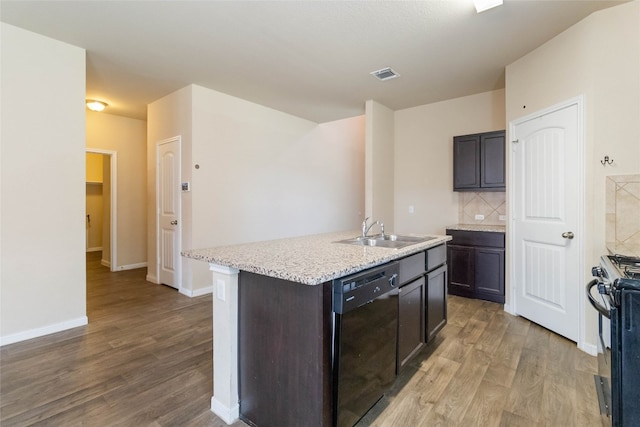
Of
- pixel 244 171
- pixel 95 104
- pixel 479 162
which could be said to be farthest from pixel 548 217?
pixel 95 104

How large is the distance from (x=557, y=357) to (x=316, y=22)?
3.38 metres

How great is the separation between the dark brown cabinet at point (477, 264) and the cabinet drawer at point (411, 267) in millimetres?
1874

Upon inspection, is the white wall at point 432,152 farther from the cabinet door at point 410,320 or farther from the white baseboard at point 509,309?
the cabinet door at point 410,320

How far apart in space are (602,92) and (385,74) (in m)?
2.05

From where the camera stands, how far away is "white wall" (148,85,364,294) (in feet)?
13.3

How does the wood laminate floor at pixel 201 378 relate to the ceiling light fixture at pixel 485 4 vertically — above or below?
below

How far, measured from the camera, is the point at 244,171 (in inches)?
183

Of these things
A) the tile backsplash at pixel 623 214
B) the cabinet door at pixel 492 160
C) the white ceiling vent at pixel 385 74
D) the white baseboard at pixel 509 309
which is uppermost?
the white ceiling vent at pixel 385 74

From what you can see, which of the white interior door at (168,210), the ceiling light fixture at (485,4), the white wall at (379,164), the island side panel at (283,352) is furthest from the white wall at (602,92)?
the white interior door at (168,210)

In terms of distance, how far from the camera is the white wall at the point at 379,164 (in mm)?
4652

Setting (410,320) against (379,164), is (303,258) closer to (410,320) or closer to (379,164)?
(410,320)

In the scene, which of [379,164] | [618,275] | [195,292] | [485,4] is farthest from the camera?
[379,164]

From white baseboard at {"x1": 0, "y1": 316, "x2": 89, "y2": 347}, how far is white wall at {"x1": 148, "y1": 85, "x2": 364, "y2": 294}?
3.93 feet

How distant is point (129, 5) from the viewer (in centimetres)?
239
